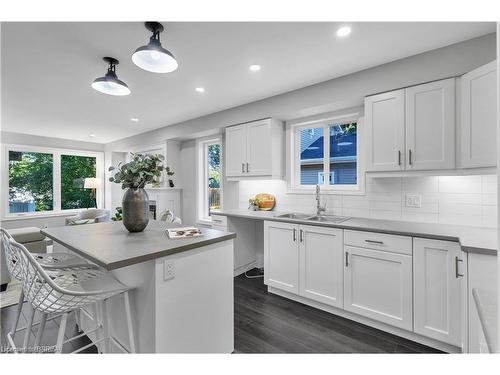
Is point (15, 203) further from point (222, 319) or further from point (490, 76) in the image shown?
point (490, 76)

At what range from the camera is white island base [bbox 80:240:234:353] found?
1339mm

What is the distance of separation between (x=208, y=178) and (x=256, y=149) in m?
1.67

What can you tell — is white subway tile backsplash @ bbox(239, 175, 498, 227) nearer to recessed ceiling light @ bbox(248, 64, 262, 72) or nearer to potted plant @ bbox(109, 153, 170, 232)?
recessed ceiling light @ bbox(248, 64, 262, 72)

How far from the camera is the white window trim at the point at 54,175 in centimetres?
498

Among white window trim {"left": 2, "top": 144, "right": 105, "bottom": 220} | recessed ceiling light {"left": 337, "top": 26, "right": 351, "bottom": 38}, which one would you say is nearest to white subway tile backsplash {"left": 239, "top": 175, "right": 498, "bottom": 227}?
recessed ceiling light {"left": 337, "top": 26, "right": 351, "bottom": 38}

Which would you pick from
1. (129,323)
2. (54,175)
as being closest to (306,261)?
(129,323)

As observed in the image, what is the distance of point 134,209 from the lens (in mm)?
1794

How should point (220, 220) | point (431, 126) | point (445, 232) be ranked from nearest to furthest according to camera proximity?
point (445, 232) → point (431, 126) → point (220, 220)

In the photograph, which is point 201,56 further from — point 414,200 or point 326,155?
point 414,200

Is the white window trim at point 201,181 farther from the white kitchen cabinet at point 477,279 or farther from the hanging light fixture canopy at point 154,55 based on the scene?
the white kitchen cabinet at point 477,279

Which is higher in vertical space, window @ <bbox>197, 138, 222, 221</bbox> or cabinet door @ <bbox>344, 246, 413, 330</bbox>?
window @ <bbox>197, 138, 222, 221</bbox>

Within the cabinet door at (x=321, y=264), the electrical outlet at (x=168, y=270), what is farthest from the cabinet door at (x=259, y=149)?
the electrical outlet at (x=168, y=270)

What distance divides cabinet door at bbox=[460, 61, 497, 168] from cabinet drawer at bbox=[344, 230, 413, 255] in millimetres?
757

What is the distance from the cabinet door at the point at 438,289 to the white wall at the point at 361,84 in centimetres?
141
